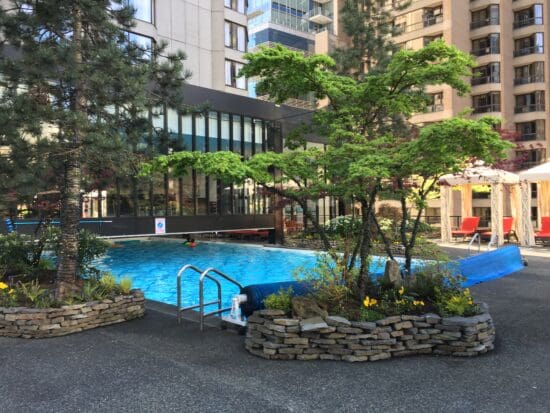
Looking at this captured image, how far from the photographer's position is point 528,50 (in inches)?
1784

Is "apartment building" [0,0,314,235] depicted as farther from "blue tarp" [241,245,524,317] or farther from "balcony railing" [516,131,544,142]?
"balcony railing" [516,131,544,142]

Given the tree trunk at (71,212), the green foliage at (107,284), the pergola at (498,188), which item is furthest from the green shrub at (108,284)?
the pergola at (498,188)

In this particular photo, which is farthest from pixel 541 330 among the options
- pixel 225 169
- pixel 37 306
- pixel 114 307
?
pixel 37 306

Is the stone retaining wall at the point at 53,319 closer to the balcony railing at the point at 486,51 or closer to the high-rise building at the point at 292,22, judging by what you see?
the high-rise building at the point at 292,22

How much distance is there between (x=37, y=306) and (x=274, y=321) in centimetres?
420

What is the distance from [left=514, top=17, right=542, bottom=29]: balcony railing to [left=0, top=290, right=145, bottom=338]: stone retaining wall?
51.6 meters

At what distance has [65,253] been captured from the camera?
8.12 meters

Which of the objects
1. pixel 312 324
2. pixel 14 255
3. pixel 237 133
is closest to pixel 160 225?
pixel 237 133

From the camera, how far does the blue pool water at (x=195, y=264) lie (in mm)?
13430

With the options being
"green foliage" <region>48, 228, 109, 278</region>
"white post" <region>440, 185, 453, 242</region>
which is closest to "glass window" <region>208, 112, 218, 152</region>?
"white post" <region>440, 185, 453, 242</region>

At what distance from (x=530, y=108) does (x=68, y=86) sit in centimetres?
4828

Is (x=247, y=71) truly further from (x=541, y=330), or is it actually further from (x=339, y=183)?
(x=541, y=330)

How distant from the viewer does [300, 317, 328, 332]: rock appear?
18.6ft

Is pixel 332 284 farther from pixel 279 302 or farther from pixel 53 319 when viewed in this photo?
pixel 53 319
